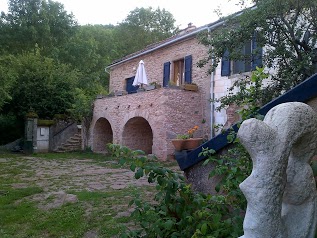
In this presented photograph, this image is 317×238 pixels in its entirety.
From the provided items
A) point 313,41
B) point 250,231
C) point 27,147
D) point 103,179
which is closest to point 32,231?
point 250,231

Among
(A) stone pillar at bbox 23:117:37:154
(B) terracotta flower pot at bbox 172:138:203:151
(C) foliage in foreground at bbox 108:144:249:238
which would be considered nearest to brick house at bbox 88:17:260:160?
(A) stone pillar at bbox 23:117:37:154

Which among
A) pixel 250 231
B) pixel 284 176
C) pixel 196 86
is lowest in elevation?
pixel 250 231

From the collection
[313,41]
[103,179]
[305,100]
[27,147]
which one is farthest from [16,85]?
[305,100]

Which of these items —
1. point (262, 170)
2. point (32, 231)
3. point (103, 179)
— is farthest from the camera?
point (103, 179)

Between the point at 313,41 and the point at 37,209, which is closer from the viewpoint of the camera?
the point at 37,209

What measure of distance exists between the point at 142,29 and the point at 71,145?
16242mm

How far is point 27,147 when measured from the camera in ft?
49.5

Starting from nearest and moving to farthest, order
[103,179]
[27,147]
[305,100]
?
1. [305,100]
2. [103,179]
3. [27,147]

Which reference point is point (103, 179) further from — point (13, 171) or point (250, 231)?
point (250, 231)

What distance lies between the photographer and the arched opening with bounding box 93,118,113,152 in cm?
1623

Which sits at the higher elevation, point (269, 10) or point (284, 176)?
point (269, 10)

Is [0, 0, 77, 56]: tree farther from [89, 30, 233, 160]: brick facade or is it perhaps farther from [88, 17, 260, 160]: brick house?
[89, 30, 233, 160]: brick facade

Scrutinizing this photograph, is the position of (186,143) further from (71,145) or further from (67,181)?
(71,145)

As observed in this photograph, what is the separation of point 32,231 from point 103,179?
3857mm
